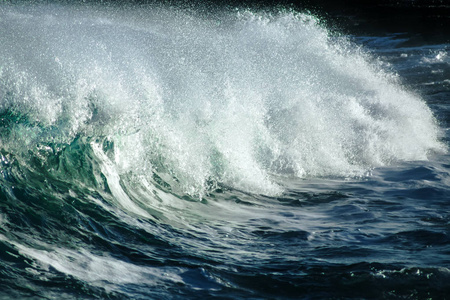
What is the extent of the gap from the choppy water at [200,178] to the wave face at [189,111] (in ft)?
0.09

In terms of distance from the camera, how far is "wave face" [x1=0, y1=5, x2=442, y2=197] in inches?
234

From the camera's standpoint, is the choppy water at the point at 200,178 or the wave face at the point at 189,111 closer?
the choppy water at the point at 200,178

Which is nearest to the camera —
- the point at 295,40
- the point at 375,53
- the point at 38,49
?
the point at 38,49

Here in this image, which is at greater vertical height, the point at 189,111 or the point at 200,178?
the point at 189,111

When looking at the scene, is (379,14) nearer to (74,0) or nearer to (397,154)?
(74,0)

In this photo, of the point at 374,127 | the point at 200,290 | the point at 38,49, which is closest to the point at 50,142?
the point at 38,49

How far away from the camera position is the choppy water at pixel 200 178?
11.9ft

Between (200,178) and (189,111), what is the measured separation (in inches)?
52.1

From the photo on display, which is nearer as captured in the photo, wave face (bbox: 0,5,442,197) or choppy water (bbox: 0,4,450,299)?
choppy water (bbox: 0,4,450,299)

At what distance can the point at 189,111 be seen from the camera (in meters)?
7.53

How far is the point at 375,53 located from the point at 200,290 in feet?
66.2

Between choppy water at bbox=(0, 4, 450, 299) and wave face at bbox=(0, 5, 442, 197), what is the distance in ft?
0.09

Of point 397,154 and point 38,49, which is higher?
point 38,49

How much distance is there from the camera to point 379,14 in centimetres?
3775
